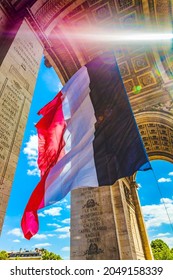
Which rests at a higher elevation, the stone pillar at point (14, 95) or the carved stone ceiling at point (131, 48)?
the carved stone ceiling at point (131, 48)

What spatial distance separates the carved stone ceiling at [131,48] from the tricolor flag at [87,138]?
332 centimetres

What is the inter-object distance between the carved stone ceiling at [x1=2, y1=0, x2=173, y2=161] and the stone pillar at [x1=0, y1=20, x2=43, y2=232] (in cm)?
195

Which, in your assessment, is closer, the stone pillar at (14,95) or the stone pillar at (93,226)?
the stone pillar at (14,95)

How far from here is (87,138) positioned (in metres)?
4.07

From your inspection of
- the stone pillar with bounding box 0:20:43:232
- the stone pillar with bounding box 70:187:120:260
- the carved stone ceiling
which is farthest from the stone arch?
the stone pillar with bounding box 0:20:43:232

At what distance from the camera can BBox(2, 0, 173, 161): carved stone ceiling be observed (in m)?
8.18

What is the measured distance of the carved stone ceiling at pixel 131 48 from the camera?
8180 millimetres

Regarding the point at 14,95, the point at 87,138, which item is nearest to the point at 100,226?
the point at 87,138

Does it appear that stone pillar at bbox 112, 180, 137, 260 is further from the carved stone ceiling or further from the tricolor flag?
the carved stone ceiling

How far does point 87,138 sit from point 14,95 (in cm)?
191

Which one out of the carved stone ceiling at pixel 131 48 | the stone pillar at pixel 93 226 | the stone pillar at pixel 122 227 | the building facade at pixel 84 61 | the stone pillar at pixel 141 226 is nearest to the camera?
the building facade at pixel 84 61

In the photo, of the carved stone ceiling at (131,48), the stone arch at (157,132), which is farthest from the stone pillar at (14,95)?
the stone arch at (157,132)

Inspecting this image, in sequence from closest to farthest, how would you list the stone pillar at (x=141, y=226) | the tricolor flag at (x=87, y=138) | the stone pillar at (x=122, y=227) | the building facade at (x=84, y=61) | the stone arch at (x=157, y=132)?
1. the tricolor flag at (x=87, y=138)
2. the building facade at (x=84, y=61)
3. the stone pillar at (x=122, y=227)
4. the stone arch at (x=157, y=132)
5. the stone pillar at (x=141, y=226)

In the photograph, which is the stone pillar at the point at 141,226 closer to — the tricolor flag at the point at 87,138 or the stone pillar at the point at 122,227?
the stone pillar at the point at 122,227
